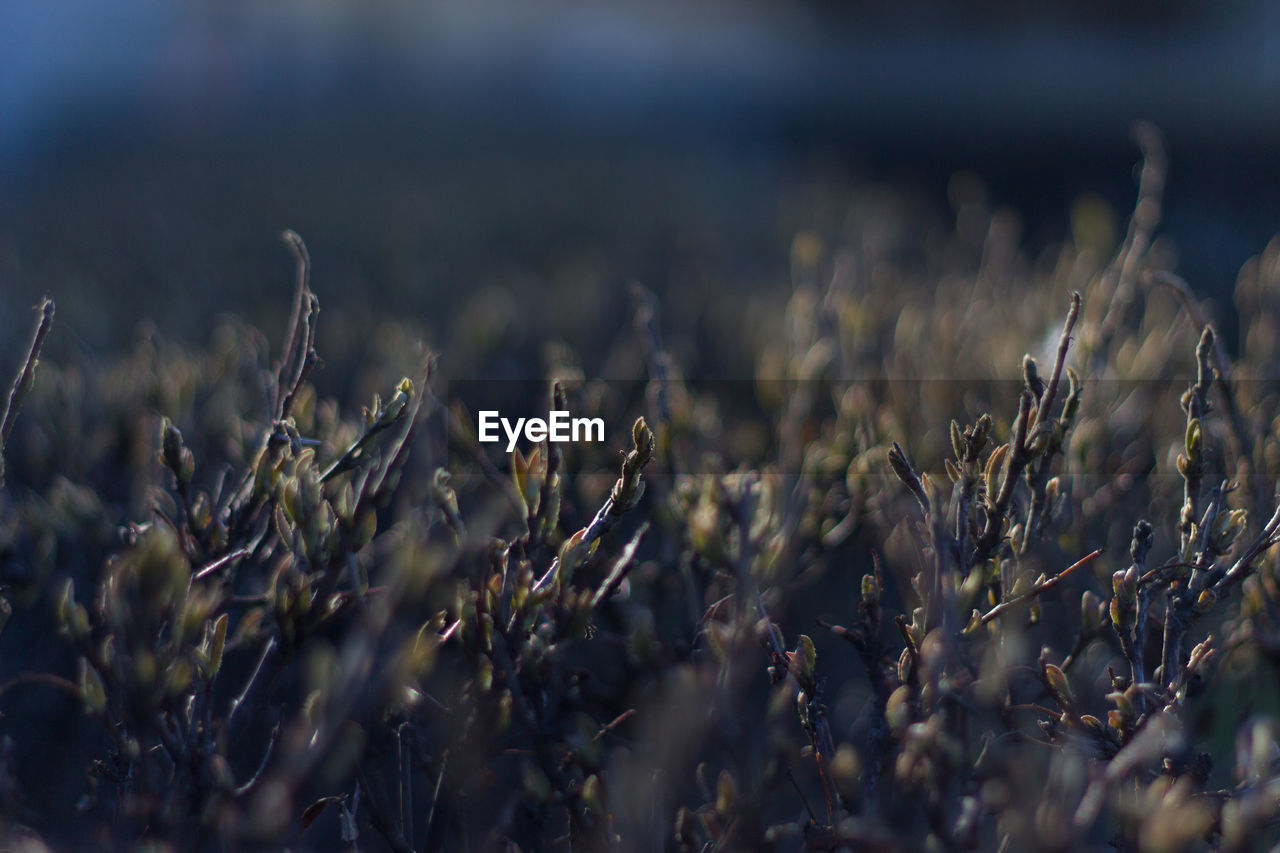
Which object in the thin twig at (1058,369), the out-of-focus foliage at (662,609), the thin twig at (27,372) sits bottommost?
the out-of-focus foliage at (662,609)

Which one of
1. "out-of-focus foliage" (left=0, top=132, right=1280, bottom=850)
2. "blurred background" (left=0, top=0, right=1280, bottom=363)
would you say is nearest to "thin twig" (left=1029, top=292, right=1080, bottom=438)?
"out-of-focus foliage" (left=0, top=132, right=1280, bottom=850)

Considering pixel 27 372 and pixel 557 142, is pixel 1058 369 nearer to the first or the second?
pixel 27 372

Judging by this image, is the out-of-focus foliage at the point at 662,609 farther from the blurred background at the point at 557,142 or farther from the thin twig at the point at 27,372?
the blurred background at the point at 557,142

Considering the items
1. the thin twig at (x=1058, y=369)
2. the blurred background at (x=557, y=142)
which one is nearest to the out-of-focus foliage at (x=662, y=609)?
the thin twig at (x=1058, y=369)

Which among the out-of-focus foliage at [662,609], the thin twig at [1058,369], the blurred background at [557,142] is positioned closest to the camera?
the out-of-focus foliage at [662,609]

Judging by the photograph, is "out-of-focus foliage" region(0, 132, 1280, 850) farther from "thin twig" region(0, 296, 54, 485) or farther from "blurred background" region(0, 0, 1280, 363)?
"blurred background" region(0, 0, 1280, 363)
